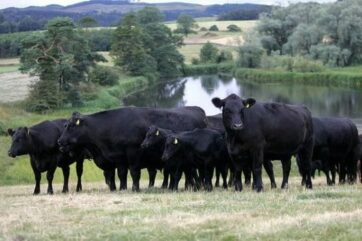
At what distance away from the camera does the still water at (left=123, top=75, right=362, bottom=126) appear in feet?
200

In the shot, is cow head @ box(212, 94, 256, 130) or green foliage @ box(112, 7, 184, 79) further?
green foliage @ box(112, 7, 184, 79)

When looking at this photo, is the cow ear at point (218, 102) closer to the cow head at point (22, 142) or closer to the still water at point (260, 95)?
the cow head at point (22, 142)

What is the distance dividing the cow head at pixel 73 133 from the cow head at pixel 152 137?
1579mm

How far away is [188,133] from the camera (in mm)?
15945

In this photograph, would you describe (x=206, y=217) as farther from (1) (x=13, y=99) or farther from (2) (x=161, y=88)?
(2) (x=161, y=88)

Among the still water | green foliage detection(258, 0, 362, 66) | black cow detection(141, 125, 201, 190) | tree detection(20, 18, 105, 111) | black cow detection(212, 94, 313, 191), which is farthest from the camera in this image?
green foliage detection(258, 0, 362, 66)

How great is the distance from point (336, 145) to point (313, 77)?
7332 centimetres

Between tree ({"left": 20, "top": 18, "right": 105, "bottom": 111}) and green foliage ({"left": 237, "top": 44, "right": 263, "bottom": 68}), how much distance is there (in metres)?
41.0

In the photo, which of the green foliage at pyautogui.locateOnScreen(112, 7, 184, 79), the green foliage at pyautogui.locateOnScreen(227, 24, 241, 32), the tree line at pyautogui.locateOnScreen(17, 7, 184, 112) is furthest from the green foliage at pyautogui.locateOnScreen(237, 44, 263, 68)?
the green foliage at pyautogui.locateOnScreen(227, 24, 241, 32)

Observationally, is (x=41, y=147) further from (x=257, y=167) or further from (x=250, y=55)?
(x=250, y=55)

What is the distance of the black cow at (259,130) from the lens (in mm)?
14188

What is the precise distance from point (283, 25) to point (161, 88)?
24744 millimetres

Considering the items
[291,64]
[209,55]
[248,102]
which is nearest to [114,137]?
[248,102]

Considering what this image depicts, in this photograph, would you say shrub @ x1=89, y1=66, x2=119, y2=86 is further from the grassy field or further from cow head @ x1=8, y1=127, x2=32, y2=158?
the grassy field
